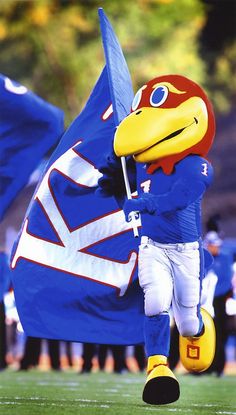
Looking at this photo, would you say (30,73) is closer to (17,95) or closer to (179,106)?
(17,95)

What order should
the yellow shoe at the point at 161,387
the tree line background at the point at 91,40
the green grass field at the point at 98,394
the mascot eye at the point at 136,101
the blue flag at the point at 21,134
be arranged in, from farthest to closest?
the tree line background at the point at 91,40, the blue flag at the point at 21,134, the green grass field at the point at 98,394, the mascot eye at the point at 136,101, the yellow shoe at the point at 161,387

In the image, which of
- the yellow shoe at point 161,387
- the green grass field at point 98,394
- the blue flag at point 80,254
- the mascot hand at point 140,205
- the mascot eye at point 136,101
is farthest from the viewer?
the blue flag at point 80,254

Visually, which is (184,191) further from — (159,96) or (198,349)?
(198,349)

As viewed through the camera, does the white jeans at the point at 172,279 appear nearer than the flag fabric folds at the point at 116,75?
Yes

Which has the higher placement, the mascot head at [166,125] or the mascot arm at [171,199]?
the mascot head at [166,125]

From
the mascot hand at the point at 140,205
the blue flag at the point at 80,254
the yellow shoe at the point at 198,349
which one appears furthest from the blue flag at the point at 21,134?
the mascot hand at the point at 140,205

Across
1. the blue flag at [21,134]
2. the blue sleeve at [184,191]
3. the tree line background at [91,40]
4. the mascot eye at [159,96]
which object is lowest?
the blue sleeve at [184,191]

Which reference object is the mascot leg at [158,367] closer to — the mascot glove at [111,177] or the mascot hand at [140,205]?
the mascot hand at [140,205]

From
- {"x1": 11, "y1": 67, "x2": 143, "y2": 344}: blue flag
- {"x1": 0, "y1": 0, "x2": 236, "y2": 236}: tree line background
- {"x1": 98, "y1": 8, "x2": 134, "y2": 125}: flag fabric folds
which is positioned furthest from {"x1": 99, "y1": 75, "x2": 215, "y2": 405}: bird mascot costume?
{"x1": 0, "y1": 0, "x2": 236, "y2": 236}: tree line background

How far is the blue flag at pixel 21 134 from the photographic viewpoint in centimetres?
748

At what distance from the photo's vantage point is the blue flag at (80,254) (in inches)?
241

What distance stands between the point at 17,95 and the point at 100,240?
5.21 ft

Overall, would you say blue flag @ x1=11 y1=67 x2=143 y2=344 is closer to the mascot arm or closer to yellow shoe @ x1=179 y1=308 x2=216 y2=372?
yellow shoe @ x1=179 y1=308 x2=216 y2=372

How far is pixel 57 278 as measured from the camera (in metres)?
6.23
